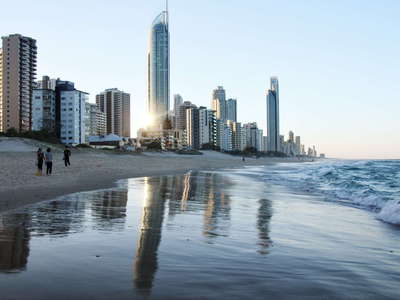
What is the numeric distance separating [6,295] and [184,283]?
5.89 ft

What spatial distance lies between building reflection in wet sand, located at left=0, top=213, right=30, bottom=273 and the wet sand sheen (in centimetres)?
1

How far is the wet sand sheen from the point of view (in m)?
3.66

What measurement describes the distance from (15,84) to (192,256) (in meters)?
142

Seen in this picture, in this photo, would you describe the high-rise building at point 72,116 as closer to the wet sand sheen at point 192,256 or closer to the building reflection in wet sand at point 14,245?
the wet sand sheen at point 192,256

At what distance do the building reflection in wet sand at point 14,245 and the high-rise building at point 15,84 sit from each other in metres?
132

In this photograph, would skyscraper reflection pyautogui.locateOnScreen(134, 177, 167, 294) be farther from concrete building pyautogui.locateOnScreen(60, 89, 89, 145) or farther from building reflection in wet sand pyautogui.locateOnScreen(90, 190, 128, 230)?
concrete building pyautogui.locateOnScreen(60, 89, 89, 145)

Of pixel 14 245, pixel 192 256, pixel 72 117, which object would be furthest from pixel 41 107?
pixel 192 256

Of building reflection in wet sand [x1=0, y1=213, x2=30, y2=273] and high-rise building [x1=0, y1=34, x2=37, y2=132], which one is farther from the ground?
high-rise building [x1=0, y1=34, x2=37, y2=132]

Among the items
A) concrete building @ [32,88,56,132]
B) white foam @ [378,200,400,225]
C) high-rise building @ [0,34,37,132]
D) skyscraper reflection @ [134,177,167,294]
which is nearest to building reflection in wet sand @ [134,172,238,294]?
skyscraper reflection @ [134,177,167,294]

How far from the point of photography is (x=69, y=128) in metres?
126

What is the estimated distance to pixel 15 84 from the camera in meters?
127

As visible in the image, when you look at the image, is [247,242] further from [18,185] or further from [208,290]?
[18,185]

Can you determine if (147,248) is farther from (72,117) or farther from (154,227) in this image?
(72,117)

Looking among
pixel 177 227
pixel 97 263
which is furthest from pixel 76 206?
pixel 97 263
